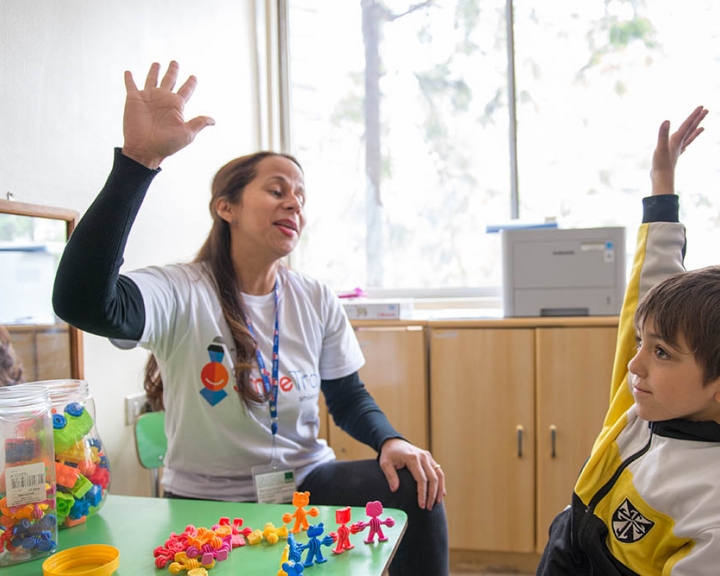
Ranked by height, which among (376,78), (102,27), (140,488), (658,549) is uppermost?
(376,78)

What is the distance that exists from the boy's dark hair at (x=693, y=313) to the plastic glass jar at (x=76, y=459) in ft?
3.29

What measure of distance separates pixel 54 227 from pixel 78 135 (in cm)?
31

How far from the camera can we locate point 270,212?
158cm

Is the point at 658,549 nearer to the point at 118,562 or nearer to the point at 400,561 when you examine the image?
the point at 400,561

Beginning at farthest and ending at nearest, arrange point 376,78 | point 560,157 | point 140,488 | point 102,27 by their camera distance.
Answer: point 376,78
point 560,157
point 140,488
point 102,27

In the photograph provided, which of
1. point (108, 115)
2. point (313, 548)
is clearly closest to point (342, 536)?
point (313, 548)

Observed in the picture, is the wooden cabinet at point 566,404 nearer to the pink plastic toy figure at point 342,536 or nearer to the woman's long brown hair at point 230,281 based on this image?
the woman's long brown hair at point 230,281

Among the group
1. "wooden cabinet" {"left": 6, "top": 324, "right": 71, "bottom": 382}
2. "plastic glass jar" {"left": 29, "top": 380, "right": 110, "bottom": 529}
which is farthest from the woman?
"wooden cabinet" {"left": 6, "top": 324, "right": 71, "bottom": 382}

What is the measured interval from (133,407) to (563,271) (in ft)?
5.71

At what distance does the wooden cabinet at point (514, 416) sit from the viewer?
2.38m

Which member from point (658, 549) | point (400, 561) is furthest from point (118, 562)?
point (658, 549)

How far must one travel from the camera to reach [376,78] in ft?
10.9

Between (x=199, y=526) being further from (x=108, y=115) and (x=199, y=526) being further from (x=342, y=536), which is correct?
(x=108, y=115)

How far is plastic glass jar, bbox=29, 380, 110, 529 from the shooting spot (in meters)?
1.02
